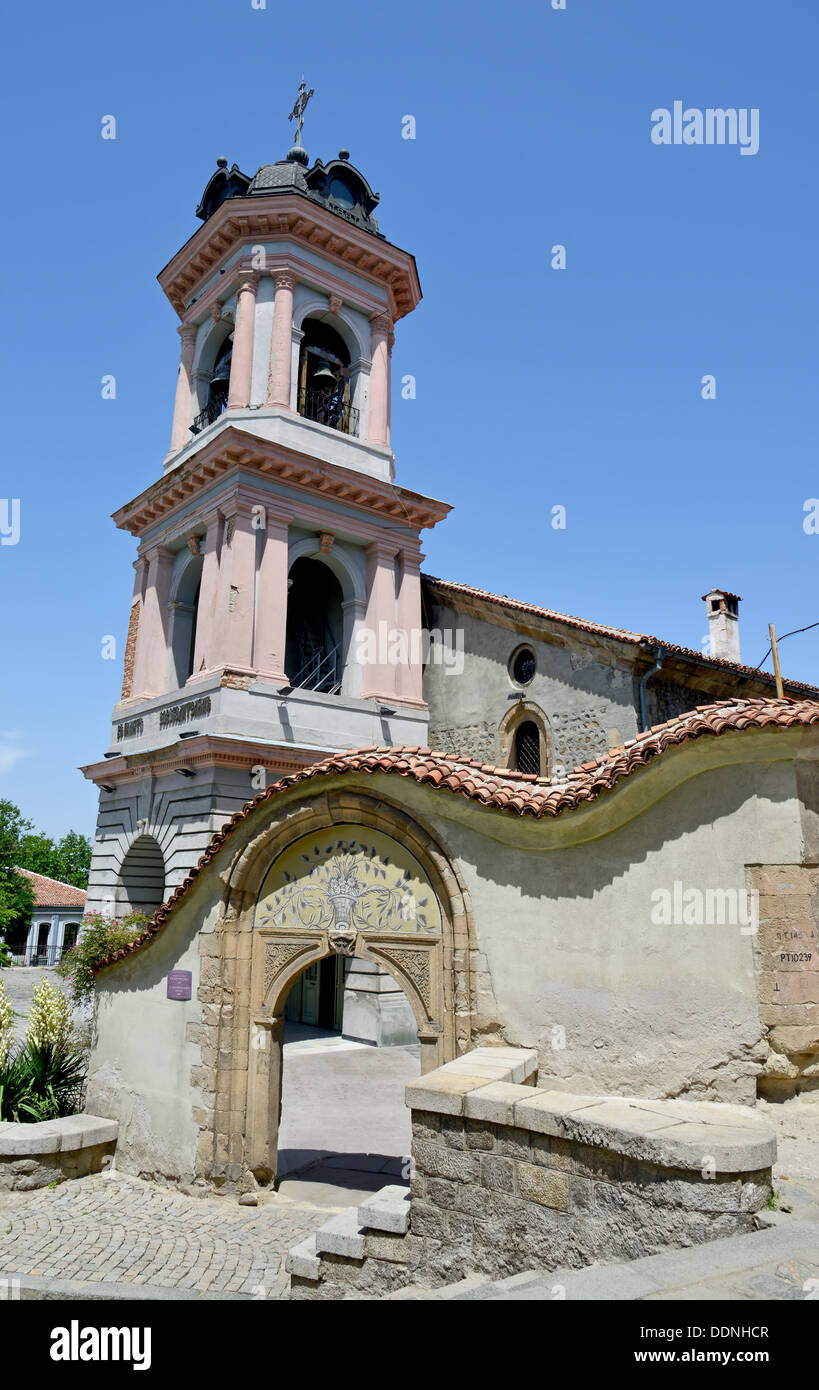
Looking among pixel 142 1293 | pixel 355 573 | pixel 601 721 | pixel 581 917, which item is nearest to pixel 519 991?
pixel 581 917

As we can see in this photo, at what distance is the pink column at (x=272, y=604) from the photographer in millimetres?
16641

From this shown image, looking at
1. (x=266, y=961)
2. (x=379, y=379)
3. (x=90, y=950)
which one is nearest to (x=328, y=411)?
(x=379, y=379)

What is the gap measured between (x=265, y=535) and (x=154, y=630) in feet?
13.4

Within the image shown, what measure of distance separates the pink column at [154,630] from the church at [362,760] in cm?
8

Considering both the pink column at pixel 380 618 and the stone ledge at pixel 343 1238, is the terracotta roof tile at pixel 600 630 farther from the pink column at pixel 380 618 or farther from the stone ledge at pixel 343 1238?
the stone ledge at pixel 343 1238

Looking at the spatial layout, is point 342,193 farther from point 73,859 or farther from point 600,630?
point 73,859

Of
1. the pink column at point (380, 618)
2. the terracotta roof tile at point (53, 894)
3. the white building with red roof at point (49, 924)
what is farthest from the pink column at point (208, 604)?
the terracotta roof tile at point (53, 894)

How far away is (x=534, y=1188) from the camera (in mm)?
4473

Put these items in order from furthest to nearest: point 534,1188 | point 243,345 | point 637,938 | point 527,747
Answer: point 243,345 → point 527,747 → point 637,938 → point 534,1188

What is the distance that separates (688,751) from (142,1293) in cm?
555

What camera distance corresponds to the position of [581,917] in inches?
253

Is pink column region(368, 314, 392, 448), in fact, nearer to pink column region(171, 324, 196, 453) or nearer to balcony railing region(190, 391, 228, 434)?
balcony railing region(190, 391, 228, 434)

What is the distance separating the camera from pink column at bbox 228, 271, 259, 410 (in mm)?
18188
